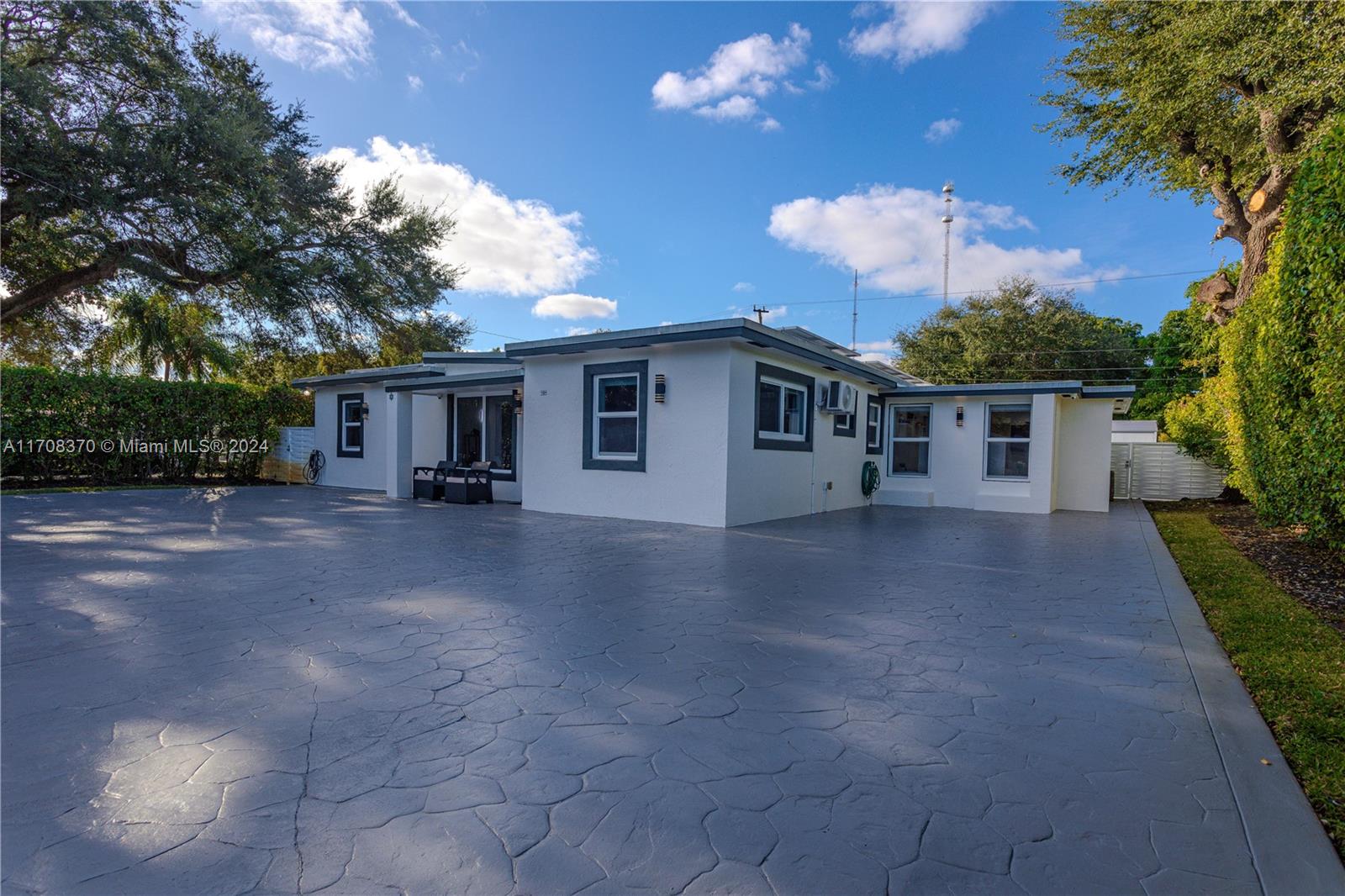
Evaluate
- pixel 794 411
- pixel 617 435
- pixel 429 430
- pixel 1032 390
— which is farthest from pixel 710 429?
pixel 429 430

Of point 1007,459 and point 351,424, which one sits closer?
point 1007,459

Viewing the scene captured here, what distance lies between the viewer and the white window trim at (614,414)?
9414mm

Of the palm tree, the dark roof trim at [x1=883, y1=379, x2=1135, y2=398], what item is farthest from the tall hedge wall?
the palm tree

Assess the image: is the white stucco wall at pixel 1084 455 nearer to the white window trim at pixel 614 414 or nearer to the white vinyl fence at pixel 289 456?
the white window trim at pixel 614 414

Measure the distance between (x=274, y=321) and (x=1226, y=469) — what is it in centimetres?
1980

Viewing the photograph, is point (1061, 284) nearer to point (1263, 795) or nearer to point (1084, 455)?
point (1084, 455)

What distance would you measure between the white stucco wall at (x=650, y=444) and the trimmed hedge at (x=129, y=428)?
9280 mm

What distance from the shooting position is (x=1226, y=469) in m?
12.5

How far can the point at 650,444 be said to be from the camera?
9.30m

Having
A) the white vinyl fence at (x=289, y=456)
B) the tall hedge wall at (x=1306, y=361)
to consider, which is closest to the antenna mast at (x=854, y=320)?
the tall hedge wall at (x=1306, y=361)

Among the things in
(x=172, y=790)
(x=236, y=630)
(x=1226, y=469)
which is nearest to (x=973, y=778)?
(x=172, y=790)

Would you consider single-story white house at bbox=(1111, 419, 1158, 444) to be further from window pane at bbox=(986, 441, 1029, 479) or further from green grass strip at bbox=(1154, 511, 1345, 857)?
green grass strip at bbox=(1154, 511, 1345, 857)

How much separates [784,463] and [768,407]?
42.0 inches

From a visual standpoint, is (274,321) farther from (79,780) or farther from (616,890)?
(616,890)
